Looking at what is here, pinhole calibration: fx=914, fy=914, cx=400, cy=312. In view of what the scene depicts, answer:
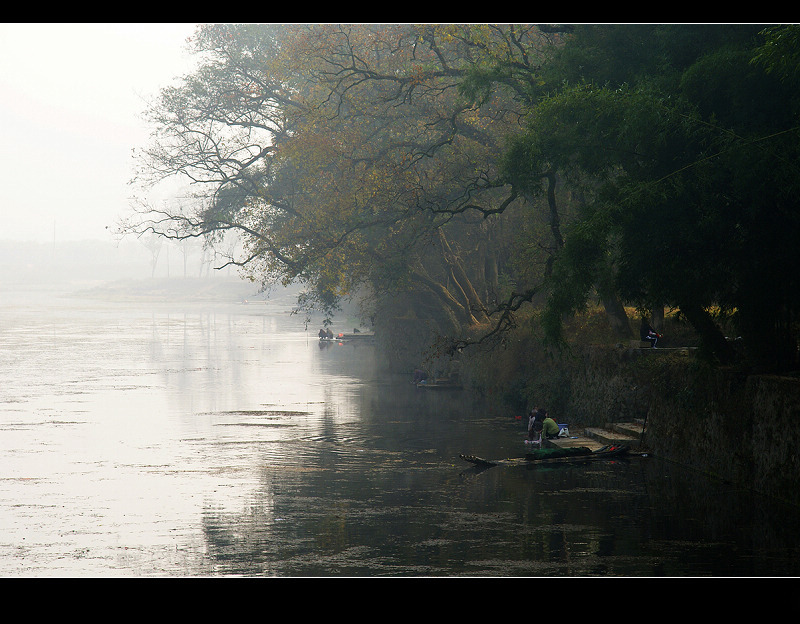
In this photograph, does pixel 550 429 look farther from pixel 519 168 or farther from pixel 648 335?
pixel 519 168

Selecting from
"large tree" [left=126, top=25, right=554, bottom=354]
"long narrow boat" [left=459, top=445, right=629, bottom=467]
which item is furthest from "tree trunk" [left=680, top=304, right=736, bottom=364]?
"large tree" [left=126, top=25, right=554, bottom=354]

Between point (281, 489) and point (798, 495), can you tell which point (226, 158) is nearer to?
point (281, 489)

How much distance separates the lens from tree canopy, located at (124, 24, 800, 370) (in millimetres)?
Answer: 21016

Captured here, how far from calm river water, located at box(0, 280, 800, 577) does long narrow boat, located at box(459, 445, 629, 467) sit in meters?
0.34

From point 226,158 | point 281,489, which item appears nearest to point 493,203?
point 226,158

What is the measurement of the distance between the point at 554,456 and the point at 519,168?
8662 mm

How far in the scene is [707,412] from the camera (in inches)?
962

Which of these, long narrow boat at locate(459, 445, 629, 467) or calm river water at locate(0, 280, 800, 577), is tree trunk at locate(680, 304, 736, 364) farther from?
long narrow boat at locate(459, 445, 629, 467)

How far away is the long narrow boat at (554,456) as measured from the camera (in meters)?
27.4

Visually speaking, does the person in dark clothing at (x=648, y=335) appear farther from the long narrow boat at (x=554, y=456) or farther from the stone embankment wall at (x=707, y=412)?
the long narrow boat at (x=554, y=456)

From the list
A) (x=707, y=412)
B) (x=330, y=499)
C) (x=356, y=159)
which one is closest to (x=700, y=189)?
(x=707, y=412)

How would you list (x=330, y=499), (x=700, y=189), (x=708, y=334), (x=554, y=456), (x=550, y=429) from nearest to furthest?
(x=700, y=189) < (x=330, y=499) < (x=708, y=334) < (x=554, y=456) < (x=550, y=429)
